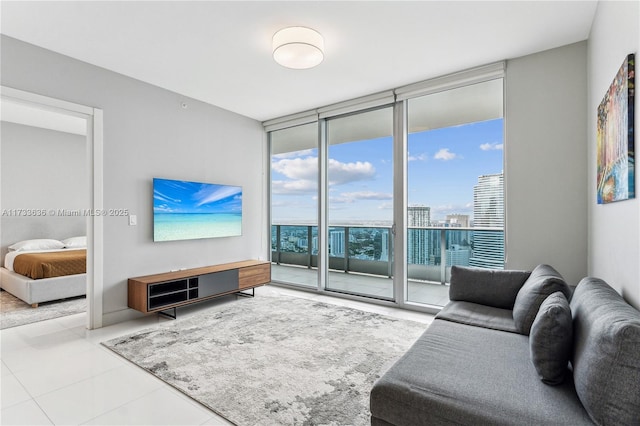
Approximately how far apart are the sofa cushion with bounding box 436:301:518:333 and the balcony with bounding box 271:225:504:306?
1.21 metres

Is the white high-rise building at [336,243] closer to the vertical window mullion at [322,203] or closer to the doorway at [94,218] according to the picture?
the vertical window mullion at [322,203]

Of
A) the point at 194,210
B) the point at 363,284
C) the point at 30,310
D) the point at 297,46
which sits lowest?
the point at 30,310

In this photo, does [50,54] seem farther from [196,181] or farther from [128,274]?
[128,274]

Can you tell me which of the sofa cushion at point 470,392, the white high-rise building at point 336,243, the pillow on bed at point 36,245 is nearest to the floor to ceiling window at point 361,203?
the white high-rise building at point 336,243

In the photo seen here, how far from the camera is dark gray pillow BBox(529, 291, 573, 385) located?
54.4 inches

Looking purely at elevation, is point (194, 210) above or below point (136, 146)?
below

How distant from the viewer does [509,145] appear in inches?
128

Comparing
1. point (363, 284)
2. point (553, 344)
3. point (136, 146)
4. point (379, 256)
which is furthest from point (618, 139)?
point (136, 146)

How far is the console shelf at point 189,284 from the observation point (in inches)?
136

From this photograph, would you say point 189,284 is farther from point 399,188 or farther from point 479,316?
point 479,316

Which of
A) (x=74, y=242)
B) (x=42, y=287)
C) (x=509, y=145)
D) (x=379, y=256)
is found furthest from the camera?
(x=74, y=242)

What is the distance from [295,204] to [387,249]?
1.69 m

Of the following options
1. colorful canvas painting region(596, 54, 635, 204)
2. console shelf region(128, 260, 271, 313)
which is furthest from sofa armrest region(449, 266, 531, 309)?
console shelf region(128, 260, 271, 313)

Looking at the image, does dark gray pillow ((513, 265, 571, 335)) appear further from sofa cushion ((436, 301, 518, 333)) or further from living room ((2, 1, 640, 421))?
living room ((2, 1, 640, 421))
